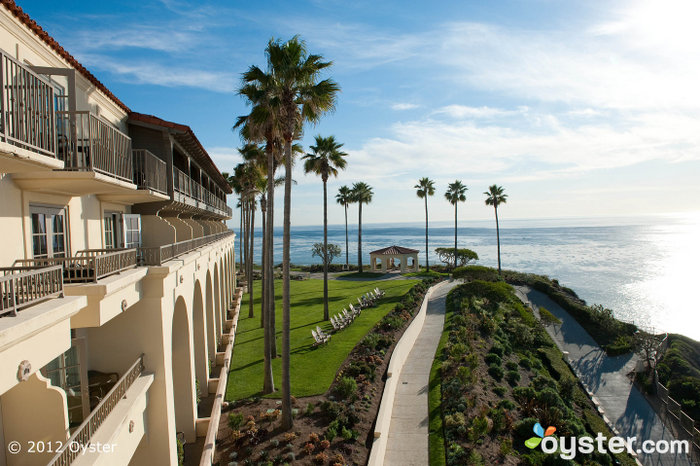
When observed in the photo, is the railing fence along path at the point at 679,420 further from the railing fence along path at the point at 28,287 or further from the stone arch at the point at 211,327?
the railing fence along path at the point at 28,287

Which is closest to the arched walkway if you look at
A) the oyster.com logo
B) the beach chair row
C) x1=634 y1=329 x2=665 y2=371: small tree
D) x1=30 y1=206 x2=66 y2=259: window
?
the beach chair row

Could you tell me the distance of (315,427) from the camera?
44.2 ft

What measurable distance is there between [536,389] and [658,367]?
12554 millimetres

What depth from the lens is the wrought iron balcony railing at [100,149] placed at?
7.81 meters

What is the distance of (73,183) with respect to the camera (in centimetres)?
782

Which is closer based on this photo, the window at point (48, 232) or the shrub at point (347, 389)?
the window at point (48, 232)

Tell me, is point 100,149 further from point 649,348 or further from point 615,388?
point 649,348

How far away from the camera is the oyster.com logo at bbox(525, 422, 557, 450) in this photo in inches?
544

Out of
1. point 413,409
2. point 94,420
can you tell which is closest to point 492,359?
point 413,409

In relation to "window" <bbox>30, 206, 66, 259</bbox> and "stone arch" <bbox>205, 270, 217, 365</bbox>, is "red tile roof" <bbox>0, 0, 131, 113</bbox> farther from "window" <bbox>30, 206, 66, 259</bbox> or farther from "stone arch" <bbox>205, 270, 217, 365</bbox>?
"stone arch" <bbox>205, 270, 217, 365</bbox>

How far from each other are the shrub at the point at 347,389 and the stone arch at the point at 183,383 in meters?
5.38

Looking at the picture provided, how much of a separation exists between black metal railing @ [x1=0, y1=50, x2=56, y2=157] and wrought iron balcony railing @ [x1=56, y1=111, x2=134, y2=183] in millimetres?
→ 993

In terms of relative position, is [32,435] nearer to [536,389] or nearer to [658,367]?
[536,389]

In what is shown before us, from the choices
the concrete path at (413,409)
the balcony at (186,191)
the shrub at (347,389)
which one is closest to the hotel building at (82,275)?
the balcony at (186,191)
